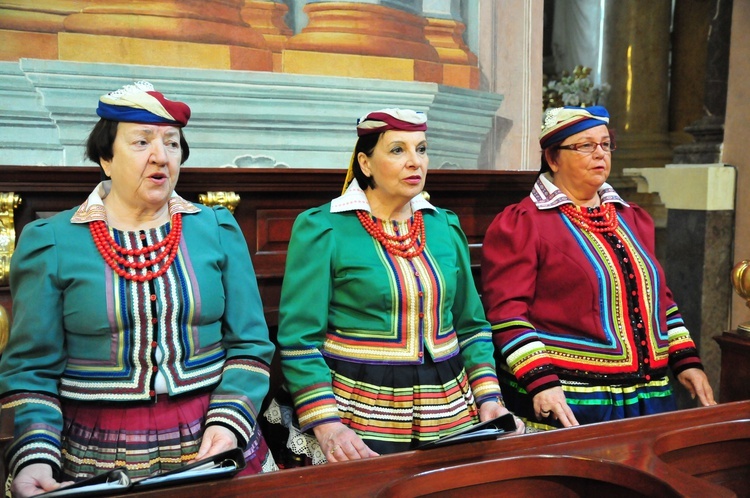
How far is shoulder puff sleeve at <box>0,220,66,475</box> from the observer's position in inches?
69.0

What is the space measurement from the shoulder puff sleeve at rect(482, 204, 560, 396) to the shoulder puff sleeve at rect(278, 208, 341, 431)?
1.96 feet

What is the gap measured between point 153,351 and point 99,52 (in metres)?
1.31

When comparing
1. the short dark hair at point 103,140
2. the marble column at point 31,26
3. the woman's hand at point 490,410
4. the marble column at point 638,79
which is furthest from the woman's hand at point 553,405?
the marble column at point 638,79

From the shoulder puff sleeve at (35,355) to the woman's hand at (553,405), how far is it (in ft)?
4.40

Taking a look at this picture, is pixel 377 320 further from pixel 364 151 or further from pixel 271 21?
pixel 271 21

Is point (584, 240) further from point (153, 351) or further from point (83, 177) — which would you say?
point (83, 177)

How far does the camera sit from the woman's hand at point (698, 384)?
252cm

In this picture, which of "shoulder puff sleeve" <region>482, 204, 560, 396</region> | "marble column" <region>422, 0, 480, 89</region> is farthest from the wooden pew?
"marble column" <region>422, 0, 480, 89</region>

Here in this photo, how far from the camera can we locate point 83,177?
96.6 inches

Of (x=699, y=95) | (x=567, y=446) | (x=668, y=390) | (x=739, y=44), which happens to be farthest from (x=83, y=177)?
(x=699, y=95)

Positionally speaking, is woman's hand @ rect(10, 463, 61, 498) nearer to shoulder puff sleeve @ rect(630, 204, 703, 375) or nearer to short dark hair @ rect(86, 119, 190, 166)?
short dark hair @ rect(86, 119, 190, 166)

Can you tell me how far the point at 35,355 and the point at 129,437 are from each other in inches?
11.6

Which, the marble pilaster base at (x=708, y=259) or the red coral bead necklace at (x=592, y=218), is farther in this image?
the marble pilaster base at (x=708, y=259)

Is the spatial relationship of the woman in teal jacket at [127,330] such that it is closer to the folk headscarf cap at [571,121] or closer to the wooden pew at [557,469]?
the wooden pew at [557,469]
